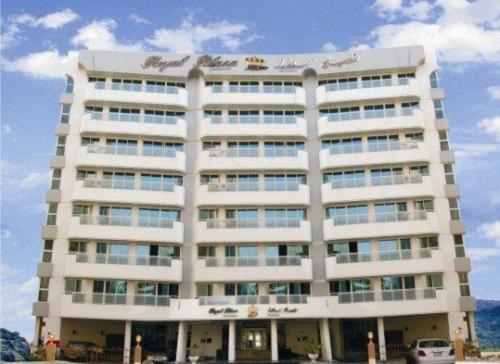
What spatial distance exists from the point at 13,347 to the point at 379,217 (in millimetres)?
31267

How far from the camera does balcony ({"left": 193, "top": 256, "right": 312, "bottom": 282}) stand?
4231 cm

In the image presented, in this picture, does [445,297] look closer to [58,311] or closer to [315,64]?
[315,64]

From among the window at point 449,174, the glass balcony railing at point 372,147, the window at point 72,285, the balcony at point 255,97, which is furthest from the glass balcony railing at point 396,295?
the window at point 72,285

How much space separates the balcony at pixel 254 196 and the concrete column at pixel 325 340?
976 cm

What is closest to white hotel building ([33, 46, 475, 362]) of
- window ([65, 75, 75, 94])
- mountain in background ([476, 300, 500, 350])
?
window ([65, 75, 75, 94])

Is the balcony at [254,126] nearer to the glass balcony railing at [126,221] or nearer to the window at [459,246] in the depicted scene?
the glass balcony railing at [126,221]

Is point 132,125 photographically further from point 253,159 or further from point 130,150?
point 253,159

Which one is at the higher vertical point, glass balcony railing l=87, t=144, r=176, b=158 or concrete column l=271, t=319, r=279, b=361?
glass balcony railing l=87, t=144, r=176, b=158

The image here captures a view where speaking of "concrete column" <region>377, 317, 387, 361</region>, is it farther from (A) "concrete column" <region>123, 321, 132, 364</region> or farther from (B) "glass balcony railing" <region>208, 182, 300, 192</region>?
(A) "concrete column" <region>123, 321, 132, 364</region>

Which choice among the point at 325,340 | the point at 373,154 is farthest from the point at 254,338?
the point at 373,154

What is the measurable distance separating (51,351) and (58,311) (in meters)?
5.14

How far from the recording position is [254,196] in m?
44.3

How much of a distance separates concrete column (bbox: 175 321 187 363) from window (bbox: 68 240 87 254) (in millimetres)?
9855

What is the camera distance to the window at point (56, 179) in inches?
1726
